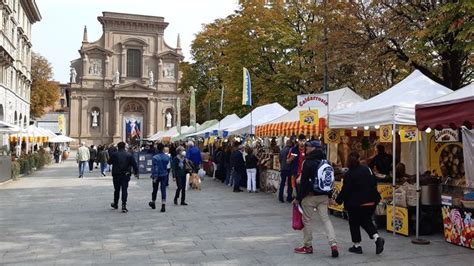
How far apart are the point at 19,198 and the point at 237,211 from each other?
24.7 feet

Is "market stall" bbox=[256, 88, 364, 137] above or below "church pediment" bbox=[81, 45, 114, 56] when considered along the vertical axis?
below

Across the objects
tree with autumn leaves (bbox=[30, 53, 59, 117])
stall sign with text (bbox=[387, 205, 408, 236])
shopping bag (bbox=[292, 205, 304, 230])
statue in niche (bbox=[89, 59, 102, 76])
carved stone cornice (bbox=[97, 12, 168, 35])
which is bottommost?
stall sign with text (bbox=[387, 205, 408, 236])

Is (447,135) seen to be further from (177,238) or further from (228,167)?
(228,167)

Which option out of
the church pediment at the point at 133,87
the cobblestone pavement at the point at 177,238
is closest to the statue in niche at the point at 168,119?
the church pediment at the point at 133,87

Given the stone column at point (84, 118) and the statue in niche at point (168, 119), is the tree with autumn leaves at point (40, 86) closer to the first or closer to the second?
the stone column at point (84, 118)

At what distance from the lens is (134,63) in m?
71.6

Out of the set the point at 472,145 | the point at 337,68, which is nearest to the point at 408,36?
the point at 337,68

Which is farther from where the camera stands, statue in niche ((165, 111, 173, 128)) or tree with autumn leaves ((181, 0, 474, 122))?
statue in niche ((165, 111, 173, 128))

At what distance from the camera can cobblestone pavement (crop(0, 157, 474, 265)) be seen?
22.5 feet

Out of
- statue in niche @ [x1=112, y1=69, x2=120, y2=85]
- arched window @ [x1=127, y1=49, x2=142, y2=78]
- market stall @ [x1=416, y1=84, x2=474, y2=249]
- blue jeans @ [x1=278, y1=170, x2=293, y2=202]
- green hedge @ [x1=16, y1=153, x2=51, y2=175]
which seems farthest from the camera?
arched window @ [x1=127, y1=49, x2=142, y2=78]

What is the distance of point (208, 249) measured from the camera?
7480 mm

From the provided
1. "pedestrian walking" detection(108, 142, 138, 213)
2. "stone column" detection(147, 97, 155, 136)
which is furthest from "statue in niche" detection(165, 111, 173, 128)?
"pedestrian walking" detection(108, 142, 138, 213)

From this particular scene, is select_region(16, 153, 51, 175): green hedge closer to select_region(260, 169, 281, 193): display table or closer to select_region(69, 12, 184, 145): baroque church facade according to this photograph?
select_region(260, 169, 281, 193): display table

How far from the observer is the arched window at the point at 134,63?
7150 cm
